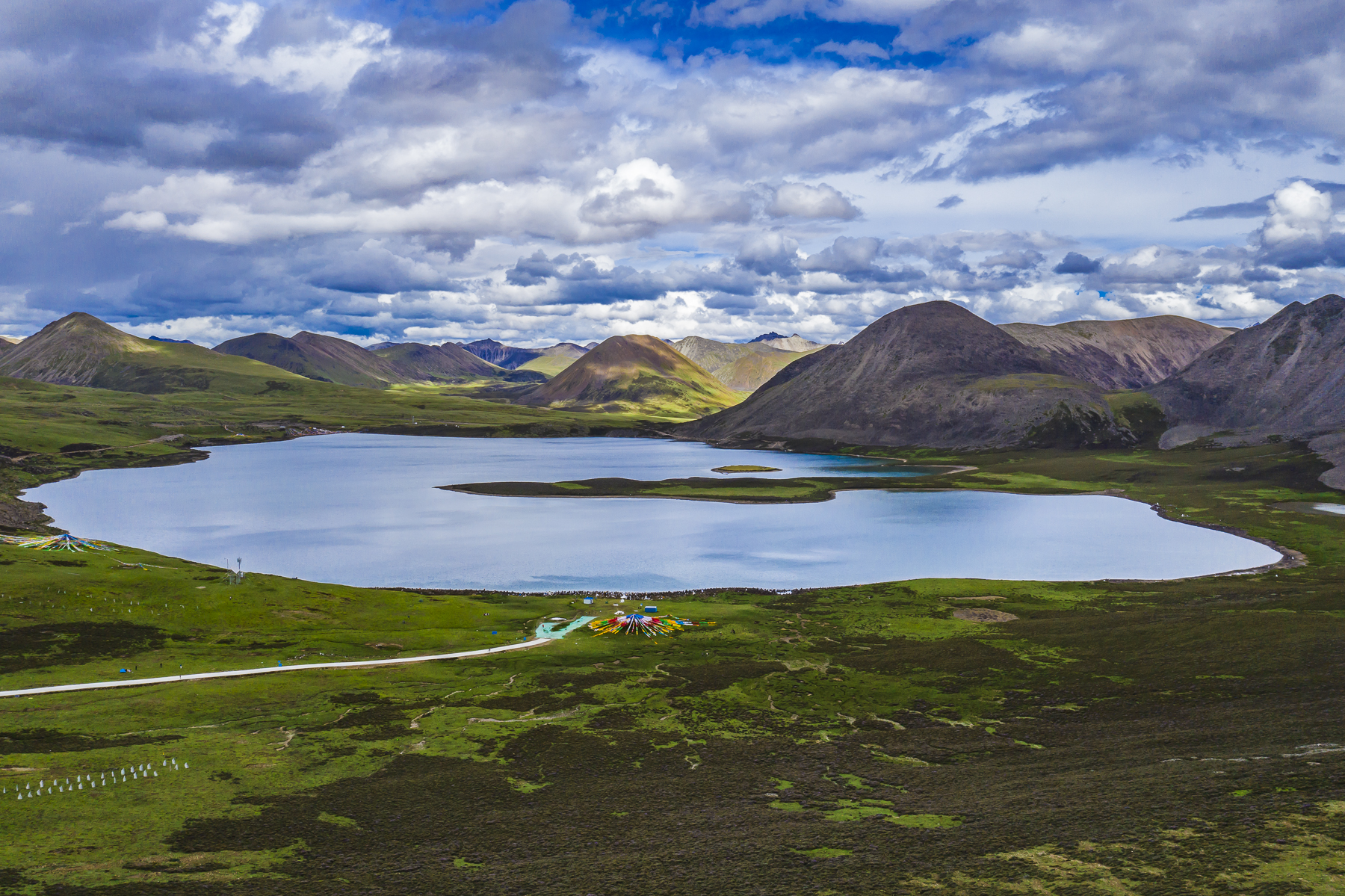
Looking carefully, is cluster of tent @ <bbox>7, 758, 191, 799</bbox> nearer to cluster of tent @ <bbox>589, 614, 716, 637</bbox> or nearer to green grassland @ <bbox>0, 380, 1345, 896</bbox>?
green grassland @ <bbox>0, 380, 1345, 896</bbox>

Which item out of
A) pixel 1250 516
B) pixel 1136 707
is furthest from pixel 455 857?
pixel 1250 516

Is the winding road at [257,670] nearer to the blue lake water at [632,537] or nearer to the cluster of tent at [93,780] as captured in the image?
the cluster of tent at [93,780]

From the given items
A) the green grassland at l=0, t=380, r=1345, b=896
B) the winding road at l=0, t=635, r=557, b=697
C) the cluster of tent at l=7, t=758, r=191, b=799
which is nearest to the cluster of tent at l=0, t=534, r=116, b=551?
the green grassland at l=0, t=380, r=1345, b=896

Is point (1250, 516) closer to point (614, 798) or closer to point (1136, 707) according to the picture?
point (1136, 707)

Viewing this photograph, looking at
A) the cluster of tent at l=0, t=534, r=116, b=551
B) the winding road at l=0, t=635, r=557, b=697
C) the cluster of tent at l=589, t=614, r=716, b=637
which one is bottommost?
the winding road at l=0, t=635, r=557, b=697

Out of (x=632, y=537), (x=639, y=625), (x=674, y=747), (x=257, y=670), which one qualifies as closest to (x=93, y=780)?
(x=257, y=670)
